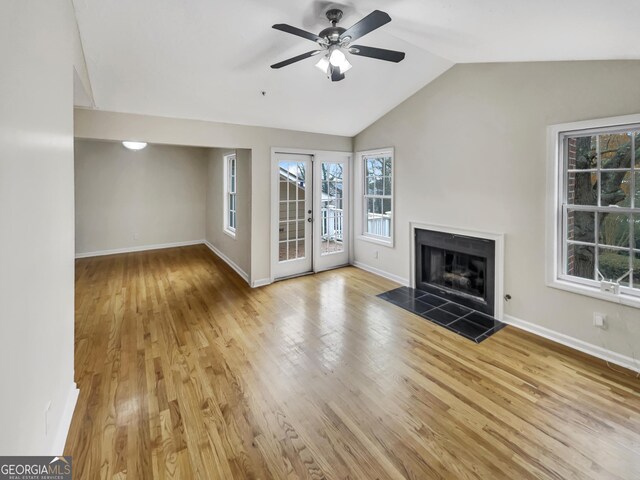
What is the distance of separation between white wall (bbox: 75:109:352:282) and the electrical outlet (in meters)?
4.00

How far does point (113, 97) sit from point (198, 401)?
3.26 m

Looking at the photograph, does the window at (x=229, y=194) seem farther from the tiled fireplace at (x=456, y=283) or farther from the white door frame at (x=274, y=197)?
the tiled fireplace at (x=456, y=283)

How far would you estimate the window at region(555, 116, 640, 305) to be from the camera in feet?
9.09

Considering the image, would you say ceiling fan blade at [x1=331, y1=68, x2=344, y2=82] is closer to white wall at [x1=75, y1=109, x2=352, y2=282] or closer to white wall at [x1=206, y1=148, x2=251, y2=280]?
white wall at [x1=75, y1=109, x2=352, y2=282]

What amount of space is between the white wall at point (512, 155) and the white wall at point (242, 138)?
1.73m

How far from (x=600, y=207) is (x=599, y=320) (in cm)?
104

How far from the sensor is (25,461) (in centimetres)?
128

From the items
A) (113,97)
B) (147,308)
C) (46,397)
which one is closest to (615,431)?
(46,397)

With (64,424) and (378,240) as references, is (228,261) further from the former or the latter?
(64,424)

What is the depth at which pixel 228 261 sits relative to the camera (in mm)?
6207

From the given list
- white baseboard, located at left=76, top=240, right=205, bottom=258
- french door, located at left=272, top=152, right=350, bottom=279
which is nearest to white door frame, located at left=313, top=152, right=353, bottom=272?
french door, located at left=272, top=152, right=350, bottom=279

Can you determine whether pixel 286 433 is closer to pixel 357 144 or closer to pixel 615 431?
pixel 615 431

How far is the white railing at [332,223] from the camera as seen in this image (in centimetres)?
578

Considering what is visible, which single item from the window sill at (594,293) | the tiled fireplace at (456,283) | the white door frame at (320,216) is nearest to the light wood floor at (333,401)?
the tiled fireplace at (456,283)
